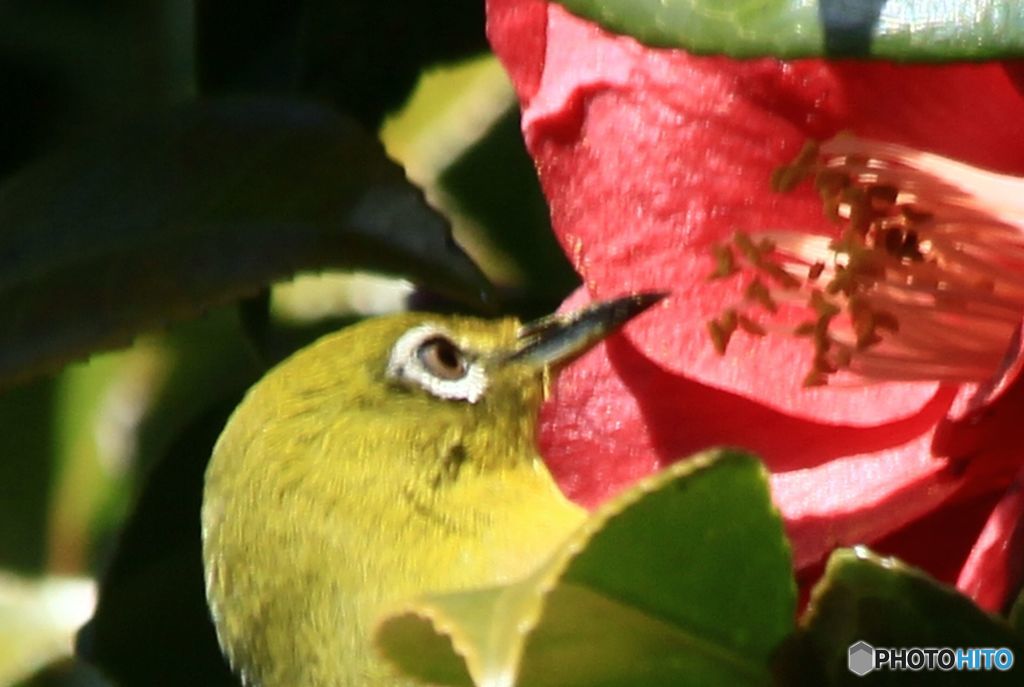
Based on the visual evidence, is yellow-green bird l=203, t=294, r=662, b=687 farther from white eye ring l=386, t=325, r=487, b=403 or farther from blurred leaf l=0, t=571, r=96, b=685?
blurred leaf l=0, t=571, r=96, b=685

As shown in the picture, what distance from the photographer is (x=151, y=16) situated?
139 centimetres

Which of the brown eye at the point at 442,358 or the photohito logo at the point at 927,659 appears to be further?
the brown eye at the point at 442,358

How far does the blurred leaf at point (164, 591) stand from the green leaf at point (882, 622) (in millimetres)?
720

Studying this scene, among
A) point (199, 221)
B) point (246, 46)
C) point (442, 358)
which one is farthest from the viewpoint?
point (442, 358)

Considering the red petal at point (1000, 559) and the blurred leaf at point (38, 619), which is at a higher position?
→ the red petal at point (1000, 559)

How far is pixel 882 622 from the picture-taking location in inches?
28.7

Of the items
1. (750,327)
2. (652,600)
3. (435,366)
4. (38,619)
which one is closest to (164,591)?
(38,619)

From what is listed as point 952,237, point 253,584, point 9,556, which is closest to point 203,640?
point 253,584

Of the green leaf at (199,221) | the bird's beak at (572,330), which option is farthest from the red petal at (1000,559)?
the green leaf at (199,221)

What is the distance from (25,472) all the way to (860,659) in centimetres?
89

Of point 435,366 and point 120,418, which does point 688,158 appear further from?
point 120,418

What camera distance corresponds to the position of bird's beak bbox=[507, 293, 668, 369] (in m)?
1.12

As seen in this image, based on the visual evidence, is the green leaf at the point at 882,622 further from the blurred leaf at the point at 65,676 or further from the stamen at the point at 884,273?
the blurred leaf at the point at 65,676

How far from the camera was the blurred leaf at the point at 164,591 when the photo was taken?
134 centimetres
